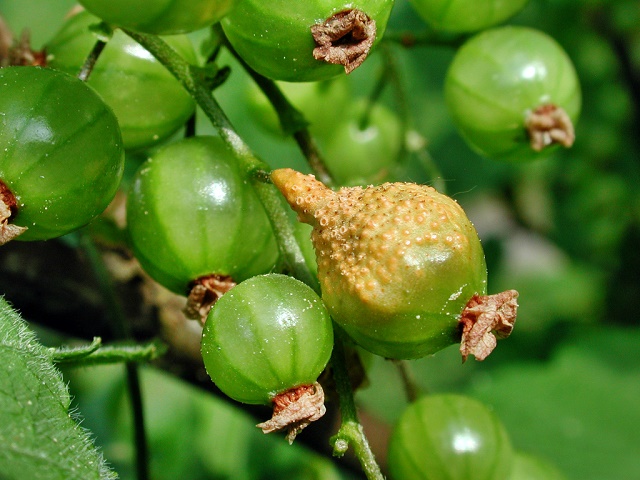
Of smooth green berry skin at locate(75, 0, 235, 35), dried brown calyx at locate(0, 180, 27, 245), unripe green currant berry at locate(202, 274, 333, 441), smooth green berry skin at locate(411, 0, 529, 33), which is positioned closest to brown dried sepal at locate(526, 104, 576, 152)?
smooth green berry skin at locate(411, 0, 529, 33)

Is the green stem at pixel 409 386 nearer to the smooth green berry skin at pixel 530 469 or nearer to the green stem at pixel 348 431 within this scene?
the smooth green berry skin at pixel 530 469

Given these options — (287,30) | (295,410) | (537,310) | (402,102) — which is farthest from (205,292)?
(537,310)

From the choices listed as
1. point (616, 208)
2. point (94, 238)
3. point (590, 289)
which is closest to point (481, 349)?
point (94, 238)

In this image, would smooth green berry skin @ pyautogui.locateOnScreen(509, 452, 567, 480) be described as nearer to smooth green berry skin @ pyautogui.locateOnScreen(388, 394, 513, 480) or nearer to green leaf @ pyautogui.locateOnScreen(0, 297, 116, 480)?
smooth green berry skin @ pyautogui.locateOnScreen(388, 394, 513, 480)

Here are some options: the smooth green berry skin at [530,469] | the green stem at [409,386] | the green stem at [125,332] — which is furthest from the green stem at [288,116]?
the smooth green berry skin at [530,469]

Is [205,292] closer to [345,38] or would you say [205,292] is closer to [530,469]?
[345,38]
